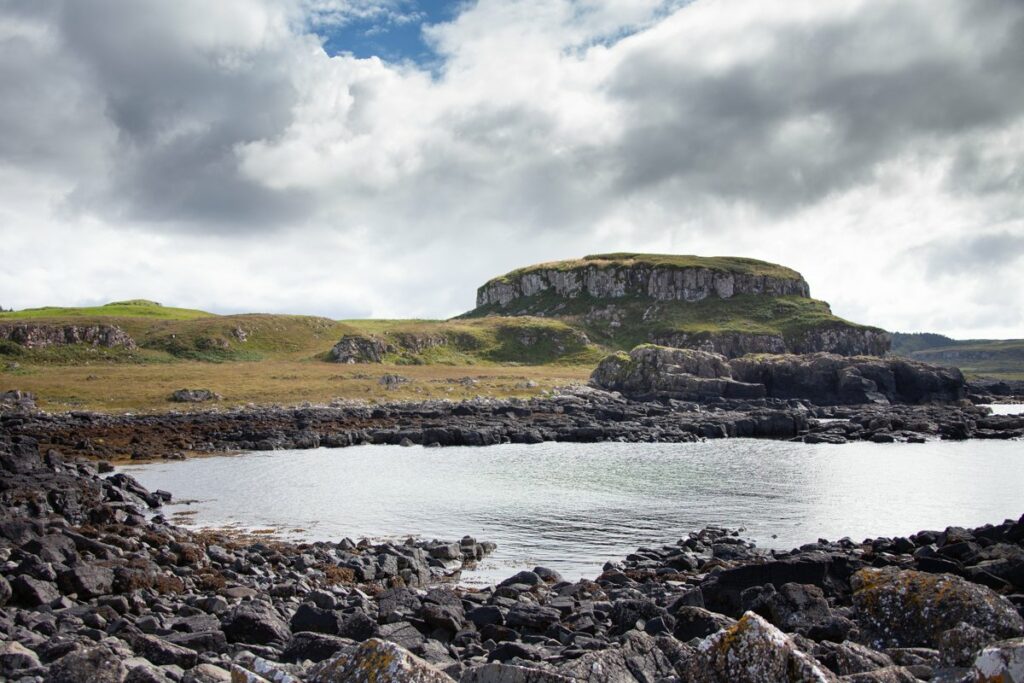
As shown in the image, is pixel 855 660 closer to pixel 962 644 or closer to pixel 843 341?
pixel 962 644

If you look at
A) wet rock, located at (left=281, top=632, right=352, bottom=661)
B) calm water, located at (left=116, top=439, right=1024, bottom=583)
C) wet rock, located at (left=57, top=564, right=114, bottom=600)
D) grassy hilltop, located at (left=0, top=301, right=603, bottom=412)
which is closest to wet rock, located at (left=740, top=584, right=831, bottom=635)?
wet rock, located at (left=281, top=632, right=352, bottom=661)

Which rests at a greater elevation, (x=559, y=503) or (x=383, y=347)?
(x=383, y=347)

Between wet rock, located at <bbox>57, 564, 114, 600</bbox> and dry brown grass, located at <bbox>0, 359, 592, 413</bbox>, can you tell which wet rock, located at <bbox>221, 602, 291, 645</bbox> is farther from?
dry brown grass, located at <bbox>0, 359, 592, 413</bbox>

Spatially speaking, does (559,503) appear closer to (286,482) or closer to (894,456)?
(286,482)

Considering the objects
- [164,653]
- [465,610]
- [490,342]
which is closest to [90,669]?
[164,653]

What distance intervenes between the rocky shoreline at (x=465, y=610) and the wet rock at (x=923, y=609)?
2cm

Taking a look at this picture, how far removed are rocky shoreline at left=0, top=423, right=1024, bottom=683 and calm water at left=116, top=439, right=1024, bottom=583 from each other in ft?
11.2

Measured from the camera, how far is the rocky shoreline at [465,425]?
203 ft

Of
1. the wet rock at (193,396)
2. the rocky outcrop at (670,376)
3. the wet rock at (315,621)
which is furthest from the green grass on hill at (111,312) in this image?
the wet rock at (315,621)

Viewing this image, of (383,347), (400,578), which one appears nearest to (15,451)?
(400,578)

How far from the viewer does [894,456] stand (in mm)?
59250

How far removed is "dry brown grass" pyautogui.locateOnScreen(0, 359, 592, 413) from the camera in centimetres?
8638

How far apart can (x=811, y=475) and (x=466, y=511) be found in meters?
24.1

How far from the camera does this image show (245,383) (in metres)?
103
